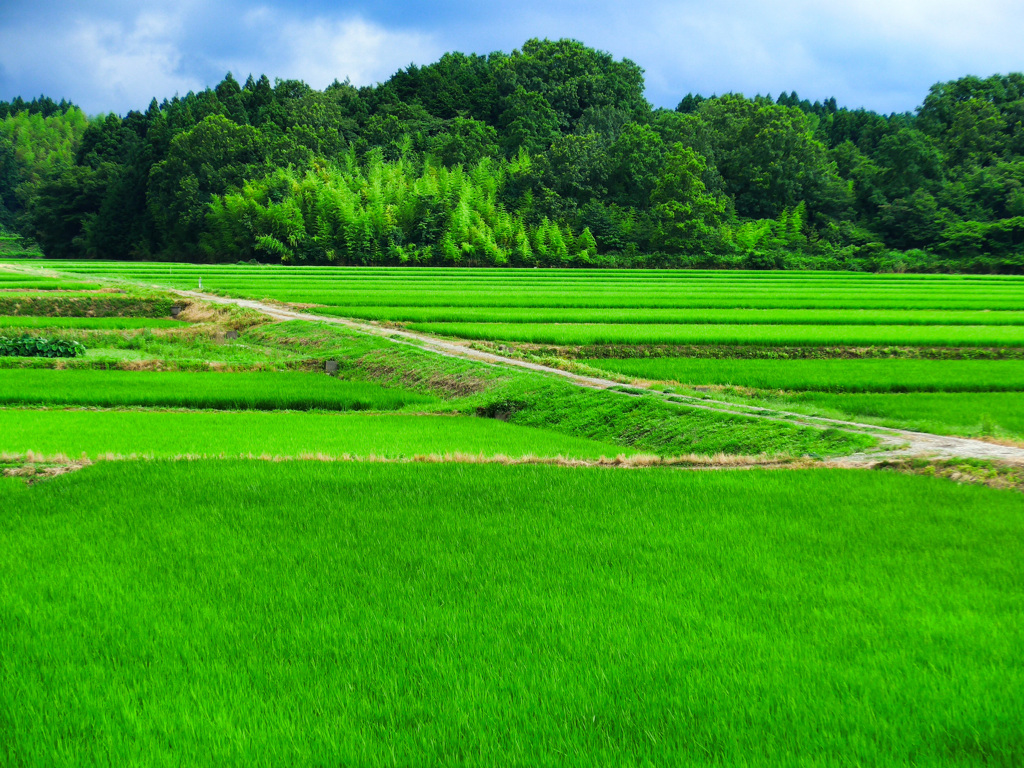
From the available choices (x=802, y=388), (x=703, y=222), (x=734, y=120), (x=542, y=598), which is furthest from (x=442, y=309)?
(x=734, y=120)

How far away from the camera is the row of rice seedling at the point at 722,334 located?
65.1 feet

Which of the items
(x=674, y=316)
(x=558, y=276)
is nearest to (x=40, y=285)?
(x=674, y=316)

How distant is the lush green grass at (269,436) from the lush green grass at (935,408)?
4.60m

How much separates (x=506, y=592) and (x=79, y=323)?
78.1ft

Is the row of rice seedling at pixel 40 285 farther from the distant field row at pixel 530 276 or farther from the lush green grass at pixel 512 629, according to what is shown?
the lush green grass at pixel 512 629

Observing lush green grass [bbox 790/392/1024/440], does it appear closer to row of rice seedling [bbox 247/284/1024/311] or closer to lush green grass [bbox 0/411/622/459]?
lush green grass [bbox 0/411/622/459]

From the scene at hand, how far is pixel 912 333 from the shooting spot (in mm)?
21844

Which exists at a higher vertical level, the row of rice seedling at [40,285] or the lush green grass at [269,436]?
the row of rice seedling at [40,285]

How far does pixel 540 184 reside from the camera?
217 ft

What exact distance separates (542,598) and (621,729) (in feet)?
4.13

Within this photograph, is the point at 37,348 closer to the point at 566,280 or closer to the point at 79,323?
the point at 79,323

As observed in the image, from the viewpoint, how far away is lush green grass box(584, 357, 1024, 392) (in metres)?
15.1

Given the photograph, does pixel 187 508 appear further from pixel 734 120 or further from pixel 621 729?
pixel 734 120

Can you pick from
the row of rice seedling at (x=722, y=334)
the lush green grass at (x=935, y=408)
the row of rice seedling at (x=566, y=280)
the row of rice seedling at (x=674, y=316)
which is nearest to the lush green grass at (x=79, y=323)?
the row of rice seedling at (x=674, y=316)
